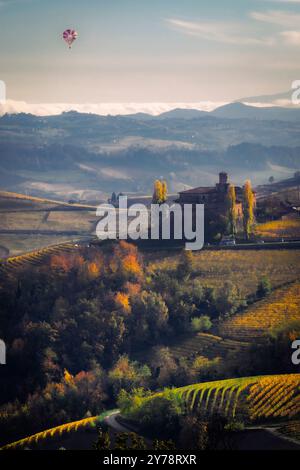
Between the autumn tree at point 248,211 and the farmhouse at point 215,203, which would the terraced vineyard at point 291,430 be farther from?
the autumn tree at point 248,211

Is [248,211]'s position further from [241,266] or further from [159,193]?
[159,193]

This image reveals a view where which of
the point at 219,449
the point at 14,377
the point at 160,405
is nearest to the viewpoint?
the point at 219,449

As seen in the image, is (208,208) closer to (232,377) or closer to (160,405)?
(232,377)

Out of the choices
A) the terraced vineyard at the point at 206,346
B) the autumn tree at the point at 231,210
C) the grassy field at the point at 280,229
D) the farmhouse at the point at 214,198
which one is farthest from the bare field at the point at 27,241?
the terraced vineyard at the point at 206,346

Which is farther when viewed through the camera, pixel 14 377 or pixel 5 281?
pixel 5 281

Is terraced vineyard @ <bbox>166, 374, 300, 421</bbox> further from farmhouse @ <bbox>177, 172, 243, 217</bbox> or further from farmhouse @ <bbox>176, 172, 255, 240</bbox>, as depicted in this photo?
farmhouse @ <bbox>177, 172, 243, 217</bbox>

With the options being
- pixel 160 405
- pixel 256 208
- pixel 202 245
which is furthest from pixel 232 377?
pixel 256 208

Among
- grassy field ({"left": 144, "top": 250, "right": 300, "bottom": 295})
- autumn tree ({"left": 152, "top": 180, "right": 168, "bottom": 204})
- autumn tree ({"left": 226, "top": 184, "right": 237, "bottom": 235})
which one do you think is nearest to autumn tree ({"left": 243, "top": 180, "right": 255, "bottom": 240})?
autumn tree ({"left": 226, "top": 184, "right": 237, "bottom": 235})

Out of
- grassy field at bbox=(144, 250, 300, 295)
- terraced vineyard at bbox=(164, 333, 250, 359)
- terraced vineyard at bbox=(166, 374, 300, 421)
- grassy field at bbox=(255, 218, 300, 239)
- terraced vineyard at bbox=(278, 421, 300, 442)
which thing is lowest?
terraced vineyard at bbox=(278, 421, 300, 442)
